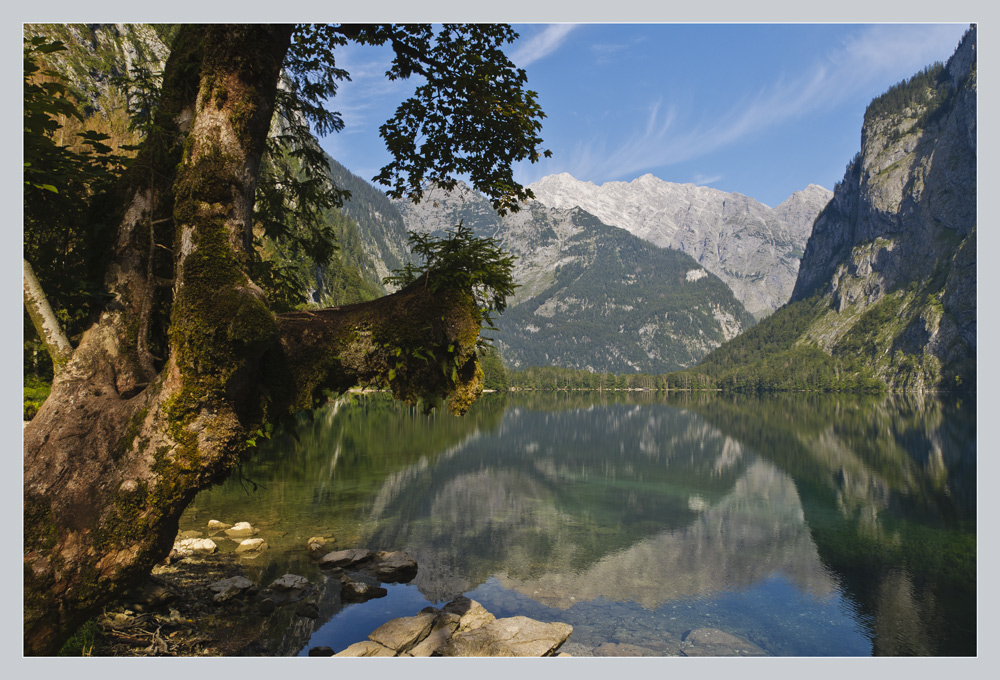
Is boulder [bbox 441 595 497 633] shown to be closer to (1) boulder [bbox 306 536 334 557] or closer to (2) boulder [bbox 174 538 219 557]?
(1) boulder [bbox 306 536 334 557]

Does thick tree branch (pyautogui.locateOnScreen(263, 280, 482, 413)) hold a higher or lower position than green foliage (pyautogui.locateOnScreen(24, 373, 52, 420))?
higher

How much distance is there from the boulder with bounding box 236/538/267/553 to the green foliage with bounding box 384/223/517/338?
43.7ft

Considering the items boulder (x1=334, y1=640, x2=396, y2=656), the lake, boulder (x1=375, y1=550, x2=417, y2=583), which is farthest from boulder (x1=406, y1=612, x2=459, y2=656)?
boulder (x1=375, y1=550, x2=417, y2=583)

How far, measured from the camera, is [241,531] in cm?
1744

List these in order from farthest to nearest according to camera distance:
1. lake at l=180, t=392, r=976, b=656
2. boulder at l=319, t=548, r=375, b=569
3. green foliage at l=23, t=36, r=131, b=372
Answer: boulder at l=319, t=548, r=375, b=569 → lake at l=180, t=392, r=976, b=656 → green foliage at l=23, t=36, r=131, b=372

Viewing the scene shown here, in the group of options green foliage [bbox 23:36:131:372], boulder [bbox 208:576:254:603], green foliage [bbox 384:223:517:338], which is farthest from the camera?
boulder [bbox 208:576:254:603]

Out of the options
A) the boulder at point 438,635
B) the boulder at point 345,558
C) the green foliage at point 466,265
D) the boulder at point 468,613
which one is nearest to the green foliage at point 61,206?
the green foliage at point 466,265

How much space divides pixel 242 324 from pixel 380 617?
1023 cm

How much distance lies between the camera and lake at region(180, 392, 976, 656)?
14508 millimetres

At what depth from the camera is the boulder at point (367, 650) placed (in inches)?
397

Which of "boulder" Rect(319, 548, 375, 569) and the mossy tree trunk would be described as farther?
"boulder" Rect(319, 548, 375, 569)

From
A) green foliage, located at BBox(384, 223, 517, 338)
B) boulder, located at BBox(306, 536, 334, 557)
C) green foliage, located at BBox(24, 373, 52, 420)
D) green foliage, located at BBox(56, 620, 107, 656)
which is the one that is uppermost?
green foliage, located at BBox(384, 223, 517, 338)

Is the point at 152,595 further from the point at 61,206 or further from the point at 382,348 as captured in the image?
the point at 382,348

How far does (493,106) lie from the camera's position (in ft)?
22.4
